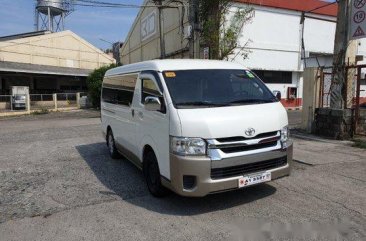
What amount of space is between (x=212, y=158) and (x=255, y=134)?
2.31 ft

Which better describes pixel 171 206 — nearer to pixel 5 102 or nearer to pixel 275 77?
pixel 275 77

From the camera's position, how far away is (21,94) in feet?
93.2

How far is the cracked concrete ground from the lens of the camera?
4.30 meters

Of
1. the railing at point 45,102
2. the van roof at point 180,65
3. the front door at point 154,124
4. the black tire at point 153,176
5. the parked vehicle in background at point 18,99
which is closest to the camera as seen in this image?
the front door at point 154,124

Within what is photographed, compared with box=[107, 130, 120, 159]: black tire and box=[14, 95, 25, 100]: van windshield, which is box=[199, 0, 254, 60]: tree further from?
box=[14, 95, 25, 100]: van windshield

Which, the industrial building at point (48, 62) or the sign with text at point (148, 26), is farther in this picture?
the industrial building at point (48, 62)

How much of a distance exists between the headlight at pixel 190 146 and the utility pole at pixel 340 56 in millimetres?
7299

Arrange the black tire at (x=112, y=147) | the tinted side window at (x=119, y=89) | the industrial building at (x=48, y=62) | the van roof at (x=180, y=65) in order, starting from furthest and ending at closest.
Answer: the industrial building at (x=48, y=62)
the black tire at (x=112, y=147)
the tinted side window at (x=119, y=89)
the van roof at (x=180, y=65)

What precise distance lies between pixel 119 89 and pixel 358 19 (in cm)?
669

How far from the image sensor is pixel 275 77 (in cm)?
2291

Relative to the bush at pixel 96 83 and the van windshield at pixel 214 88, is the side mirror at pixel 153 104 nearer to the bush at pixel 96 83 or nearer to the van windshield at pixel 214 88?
the van windshield at pixel 214 88

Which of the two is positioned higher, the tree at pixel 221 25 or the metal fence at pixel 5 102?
the tree at pixel 221 25

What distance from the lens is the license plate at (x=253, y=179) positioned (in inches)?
187

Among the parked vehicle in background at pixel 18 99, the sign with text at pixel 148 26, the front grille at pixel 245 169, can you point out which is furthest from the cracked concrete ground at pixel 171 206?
the sign with text at pixel 148 26
